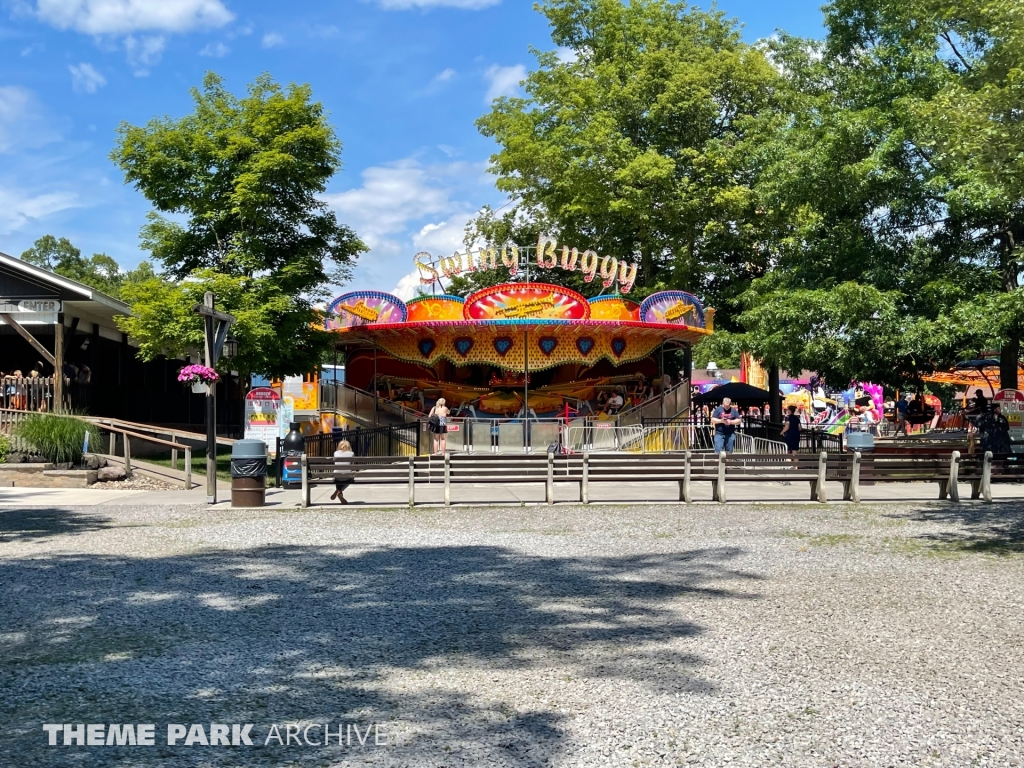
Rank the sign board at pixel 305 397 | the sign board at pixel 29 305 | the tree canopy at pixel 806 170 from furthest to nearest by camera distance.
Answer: the sign board at pixel 305 397 → the sign board at pixel 29 305 → the tree canopy at pixel 806 170

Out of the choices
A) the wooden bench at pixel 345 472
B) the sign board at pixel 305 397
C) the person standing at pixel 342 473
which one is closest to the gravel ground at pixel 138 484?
the wooden bench at pixel 345 472

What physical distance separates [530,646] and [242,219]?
18.7 metres

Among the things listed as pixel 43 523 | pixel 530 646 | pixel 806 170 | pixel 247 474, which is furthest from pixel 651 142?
pixel 530 646

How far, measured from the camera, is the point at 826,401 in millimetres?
49219

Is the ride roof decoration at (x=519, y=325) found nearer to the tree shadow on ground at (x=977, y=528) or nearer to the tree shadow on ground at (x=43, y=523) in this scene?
the tree shadow on ground at (x=43, y=523)

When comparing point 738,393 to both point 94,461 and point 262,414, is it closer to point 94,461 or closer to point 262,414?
point 262,414

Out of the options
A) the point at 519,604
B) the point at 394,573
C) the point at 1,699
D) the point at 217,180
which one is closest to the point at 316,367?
the point at 217,180

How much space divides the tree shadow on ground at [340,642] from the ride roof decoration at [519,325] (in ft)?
58.2

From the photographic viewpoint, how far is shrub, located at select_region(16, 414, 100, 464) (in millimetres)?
19219

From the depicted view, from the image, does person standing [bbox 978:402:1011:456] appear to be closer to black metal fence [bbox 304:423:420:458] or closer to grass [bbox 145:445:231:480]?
black metal fence [bbox 304:423:420:458]

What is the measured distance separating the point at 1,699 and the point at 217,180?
65.2ft

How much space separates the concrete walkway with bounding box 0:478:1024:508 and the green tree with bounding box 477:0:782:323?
16.3 meters

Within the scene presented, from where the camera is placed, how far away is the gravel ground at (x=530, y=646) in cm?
444

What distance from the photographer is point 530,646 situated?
20.3 feet
